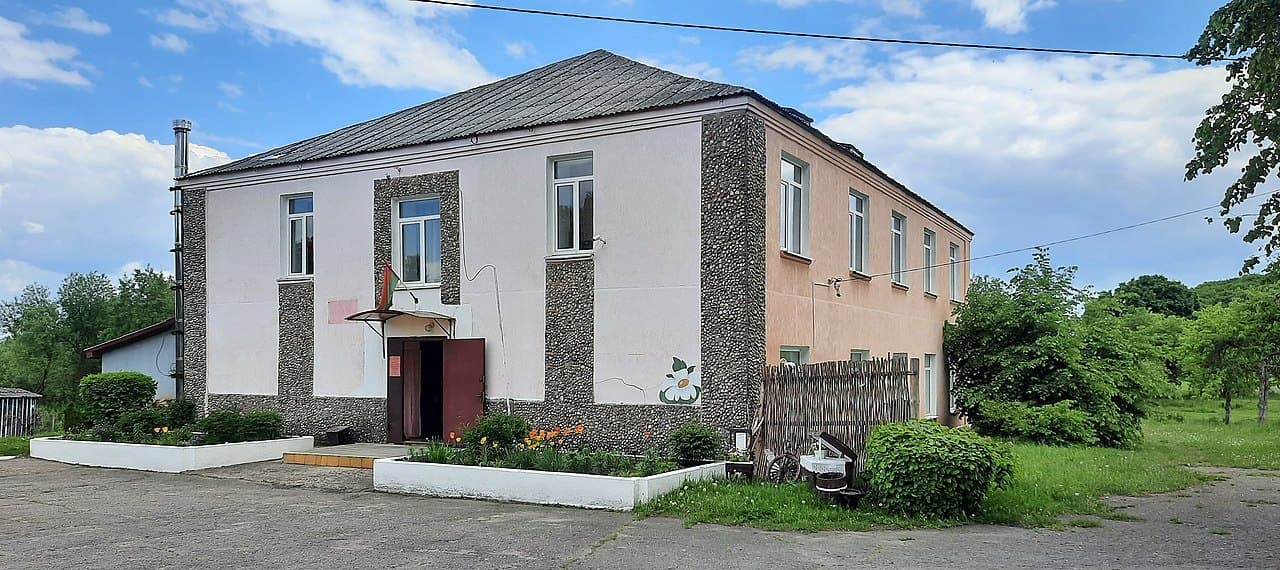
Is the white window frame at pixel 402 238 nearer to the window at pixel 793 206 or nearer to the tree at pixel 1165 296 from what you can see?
the window at pixel 793 206

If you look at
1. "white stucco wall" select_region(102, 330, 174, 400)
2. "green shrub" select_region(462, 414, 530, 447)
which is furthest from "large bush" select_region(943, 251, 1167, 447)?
"white stucco wall" select_region(102, 330, 174, 400)

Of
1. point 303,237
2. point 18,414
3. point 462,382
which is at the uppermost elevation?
point 303,237

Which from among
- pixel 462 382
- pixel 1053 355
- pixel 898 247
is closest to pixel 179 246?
pixel 462 382

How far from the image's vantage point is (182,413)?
1786cm

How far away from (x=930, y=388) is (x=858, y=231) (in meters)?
5.95

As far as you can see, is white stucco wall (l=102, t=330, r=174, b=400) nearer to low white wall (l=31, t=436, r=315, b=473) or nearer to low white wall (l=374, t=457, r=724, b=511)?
low white wall (l=31, t=436, r=315, b=473)

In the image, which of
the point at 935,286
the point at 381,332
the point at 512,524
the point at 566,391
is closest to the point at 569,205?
the point at 566,391

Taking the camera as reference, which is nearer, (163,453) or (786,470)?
(786,470)

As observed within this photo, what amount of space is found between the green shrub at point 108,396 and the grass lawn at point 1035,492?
461 inches

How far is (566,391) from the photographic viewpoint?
14.9 metres

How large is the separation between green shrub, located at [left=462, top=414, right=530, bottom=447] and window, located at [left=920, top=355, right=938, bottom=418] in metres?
11.6

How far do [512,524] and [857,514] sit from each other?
3.49 meters

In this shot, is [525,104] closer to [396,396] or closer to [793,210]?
[793,210]

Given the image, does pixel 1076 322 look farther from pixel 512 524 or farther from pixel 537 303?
pixel 512 524
